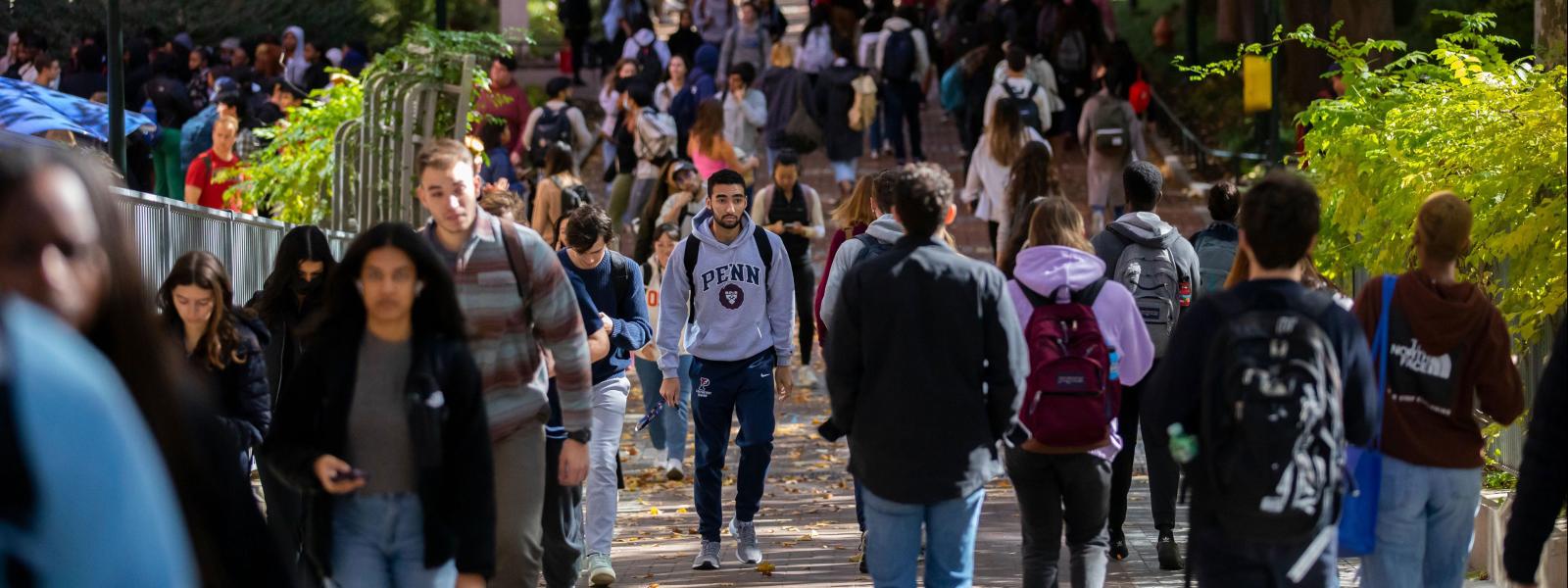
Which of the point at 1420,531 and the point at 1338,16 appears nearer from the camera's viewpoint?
the point at 1420,531

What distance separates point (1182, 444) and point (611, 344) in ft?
12.4

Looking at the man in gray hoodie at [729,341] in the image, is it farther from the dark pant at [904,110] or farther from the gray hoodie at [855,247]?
the dark pant at [904,110]

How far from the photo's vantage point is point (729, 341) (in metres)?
9.50

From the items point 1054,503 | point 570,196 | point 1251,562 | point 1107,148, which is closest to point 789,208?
point 570,196

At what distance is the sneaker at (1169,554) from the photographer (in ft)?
29.9

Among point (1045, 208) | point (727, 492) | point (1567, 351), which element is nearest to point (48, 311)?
point (1567, 351)

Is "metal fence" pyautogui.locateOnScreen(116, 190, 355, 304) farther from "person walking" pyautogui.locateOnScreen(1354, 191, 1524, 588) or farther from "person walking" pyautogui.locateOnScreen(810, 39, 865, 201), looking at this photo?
"person walking" pyautogui.locateOnScreen(810, 39, 865, 201)

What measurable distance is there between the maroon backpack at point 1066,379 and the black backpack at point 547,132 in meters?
12.6

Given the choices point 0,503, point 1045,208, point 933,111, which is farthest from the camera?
point 933,111

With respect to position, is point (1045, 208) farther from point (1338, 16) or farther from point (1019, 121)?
point (1338, 16)

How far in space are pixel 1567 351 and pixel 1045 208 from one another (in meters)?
2.63

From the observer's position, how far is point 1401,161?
970cm

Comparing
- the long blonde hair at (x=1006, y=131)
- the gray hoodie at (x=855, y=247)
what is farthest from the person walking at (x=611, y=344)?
the long blonde hair at (x=1006, y=131)

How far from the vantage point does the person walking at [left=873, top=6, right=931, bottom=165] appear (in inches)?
934
